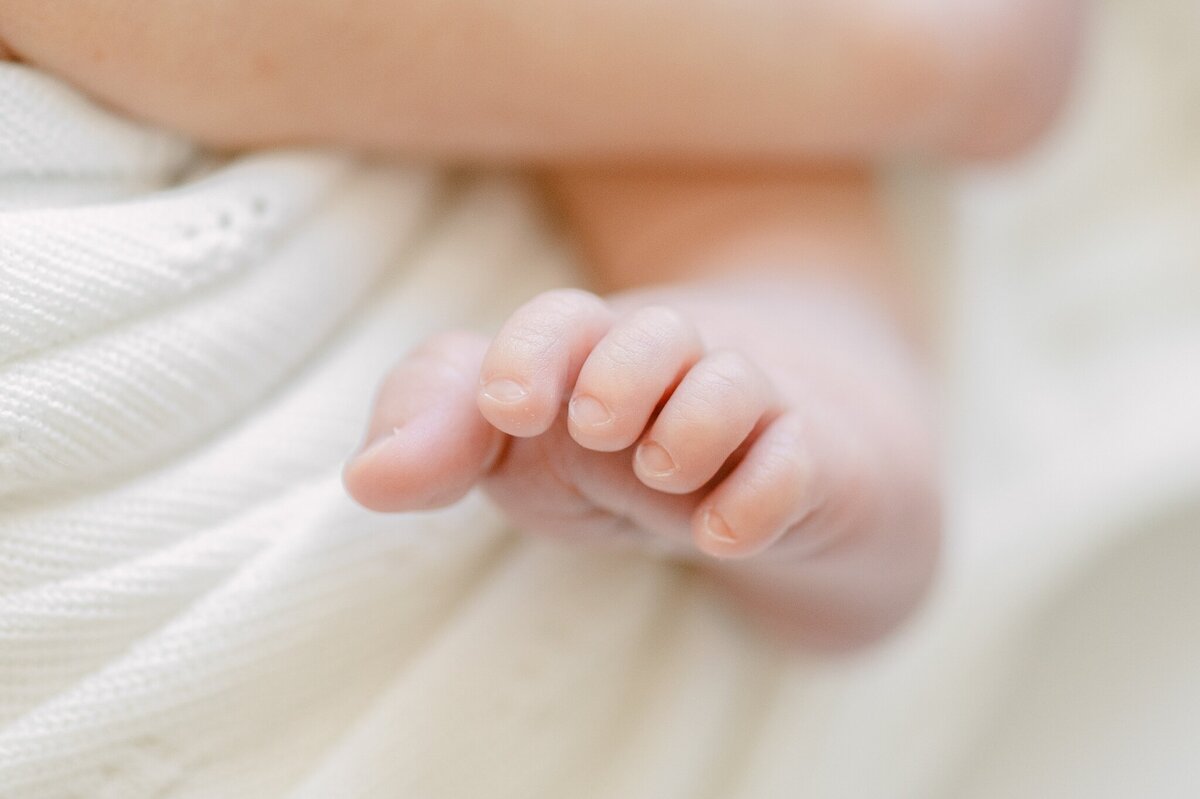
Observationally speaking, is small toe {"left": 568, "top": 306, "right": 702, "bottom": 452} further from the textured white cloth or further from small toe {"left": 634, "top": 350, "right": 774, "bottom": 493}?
the textured white cloth

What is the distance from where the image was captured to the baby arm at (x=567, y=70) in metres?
0.48

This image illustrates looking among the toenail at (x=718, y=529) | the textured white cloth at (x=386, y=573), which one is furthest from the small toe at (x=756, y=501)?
the textured white cloth at (x=386, y=573)

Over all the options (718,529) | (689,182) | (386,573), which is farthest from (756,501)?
(689,182)

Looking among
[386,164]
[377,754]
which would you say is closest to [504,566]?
[377,754]

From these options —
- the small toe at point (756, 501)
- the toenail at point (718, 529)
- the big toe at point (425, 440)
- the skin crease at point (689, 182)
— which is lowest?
the big toe at point (425, 440)

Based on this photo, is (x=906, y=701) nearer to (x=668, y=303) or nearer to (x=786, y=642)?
(x=786, y=642)

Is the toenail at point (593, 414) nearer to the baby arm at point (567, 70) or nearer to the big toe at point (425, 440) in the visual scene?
the big toe at point (425, 440)

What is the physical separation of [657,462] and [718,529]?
0.03 m

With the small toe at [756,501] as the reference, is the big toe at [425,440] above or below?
below

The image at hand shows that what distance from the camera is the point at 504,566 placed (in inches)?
20.3

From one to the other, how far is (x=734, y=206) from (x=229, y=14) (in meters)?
0.27

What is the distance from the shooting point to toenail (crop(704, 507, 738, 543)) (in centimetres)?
37

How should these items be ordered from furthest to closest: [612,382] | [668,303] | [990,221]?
[990,221]
[668,303]
[612,382]

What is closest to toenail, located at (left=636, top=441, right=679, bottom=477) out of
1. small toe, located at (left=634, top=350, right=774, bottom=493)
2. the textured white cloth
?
small toe, located at (left=634, top=350, right=774, bottom=493)
